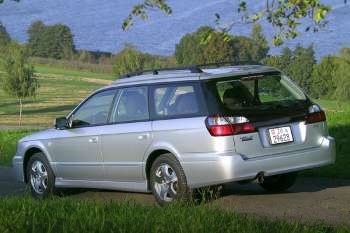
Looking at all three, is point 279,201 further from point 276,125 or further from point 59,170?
point 59,170

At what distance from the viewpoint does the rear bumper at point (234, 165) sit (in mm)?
8523

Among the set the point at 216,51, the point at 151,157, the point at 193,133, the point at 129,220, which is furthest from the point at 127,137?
the point at 216,51

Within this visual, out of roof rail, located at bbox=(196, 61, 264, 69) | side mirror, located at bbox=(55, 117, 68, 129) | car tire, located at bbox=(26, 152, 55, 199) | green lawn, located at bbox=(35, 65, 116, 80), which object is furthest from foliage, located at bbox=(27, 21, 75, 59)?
roof rail, located at bbox=(196, 61, 264, 69)

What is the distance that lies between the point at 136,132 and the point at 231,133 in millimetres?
1375

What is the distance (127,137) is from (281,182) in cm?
212

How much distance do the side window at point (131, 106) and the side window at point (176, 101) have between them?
0.19 meters

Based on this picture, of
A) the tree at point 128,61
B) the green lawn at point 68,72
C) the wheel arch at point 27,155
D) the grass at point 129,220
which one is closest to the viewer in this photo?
the grass at point 129,220

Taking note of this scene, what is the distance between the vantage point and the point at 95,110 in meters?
10.4

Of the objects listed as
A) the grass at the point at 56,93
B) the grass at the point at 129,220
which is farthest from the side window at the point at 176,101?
the grass at the point at 56,93

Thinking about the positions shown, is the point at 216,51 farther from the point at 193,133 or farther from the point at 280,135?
the point at 193,133

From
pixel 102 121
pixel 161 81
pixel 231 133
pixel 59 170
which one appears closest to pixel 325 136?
pixel 231 133

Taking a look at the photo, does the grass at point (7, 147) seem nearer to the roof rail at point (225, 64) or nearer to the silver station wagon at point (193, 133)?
the silver station wagon at point (193, 133)

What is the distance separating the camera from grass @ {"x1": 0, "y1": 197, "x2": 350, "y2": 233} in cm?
562

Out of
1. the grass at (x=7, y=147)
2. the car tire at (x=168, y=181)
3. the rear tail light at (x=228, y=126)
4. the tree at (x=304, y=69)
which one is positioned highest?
the tree at (x=304, y=69)
